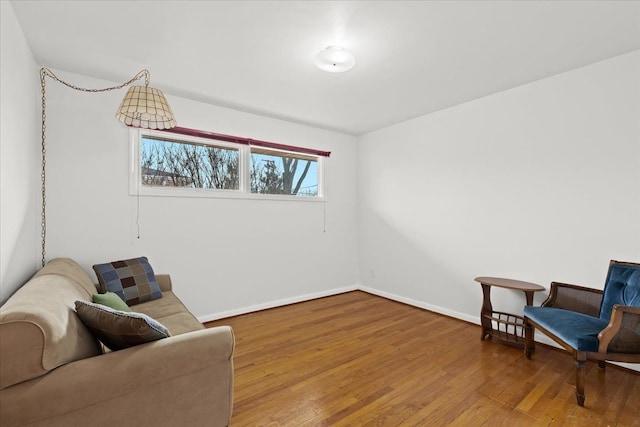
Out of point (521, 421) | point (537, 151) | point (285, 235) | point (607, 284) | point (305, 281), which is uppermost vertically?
point (537, 151)

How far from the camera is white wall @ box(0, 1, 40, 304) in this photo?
1.67 metres

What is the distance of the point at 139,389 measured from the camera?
123cm

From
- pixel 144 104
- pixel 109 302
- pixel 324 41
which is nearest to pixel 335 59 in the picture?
pixel 324 41

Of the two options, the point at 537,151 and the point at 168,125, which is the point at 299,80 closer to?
the point at 168,125

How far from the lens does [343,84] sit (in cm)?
294

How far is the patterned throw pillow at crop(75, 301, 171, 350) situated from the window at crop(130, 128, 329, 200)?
1.94 metres

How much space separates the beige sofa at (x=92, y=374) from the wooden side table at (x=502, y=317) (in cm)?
249

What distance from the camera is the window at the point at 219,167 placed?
3115 mm

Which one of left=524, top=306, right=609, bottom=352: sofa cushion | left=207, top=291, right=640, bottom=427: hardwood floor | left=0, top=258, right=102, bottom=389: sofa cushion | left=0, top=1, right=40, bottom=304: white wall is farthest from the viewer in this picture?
left=524, top=306, right=609, bottom=352: sofa cushion

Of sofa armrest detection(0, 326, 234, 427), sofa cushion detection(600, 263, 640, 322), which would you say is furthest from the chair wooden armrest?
sofa armrest detection(0, 326, 234, 427)

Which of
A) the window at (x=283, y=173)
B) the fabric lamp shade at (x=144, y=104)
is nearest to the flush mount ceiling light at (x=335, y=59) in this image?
the fabric lamp shade at (x=144, y=104)

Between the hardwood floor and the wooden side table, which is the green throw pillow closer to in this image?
the hardwood floor

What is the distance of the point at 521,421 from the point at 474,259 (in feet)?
5.96

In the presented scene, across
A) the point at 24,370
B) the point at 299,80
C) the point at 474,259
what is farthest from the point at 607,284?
the point at 24,370
